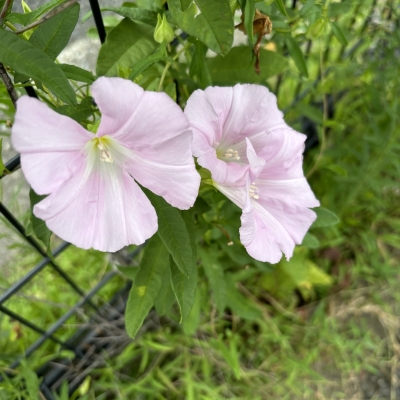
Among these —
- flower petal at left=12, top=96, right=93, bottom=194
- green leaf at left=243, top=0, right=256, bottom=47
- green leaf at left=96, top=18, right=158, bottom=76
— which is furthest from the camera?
green leaf at left=96, top=18, right=158, bottom=76

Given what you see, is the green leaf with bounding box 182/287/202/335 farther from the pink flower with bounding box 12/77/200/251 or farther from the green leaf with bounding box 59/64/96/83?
the green leaf with bounding box 59/64/96/83

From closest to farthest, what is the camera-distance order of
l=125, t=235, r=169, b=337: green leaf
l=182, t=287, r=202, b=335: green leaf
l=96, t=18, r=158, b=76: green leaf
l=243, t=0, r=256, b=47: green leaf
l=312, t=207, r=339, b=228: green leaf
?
1. l=243, t=0, r=256, b=47: green leaf
2. l=96, t=18, r=158, b=76: green leaf
3. l=125, t=235, r=169, b=337: green leaf
4. l=312, t=207, r=339, b=228: green leaf
5. l=182, t=287, r=202, b=335: green leaf

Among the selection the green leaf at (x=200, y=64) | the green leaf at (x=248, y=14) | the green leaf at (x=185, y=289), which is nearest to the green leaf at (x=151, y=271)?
the green leaf at (x=185, y=289)

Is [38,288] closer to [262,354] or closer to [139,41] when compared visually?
[262,354]

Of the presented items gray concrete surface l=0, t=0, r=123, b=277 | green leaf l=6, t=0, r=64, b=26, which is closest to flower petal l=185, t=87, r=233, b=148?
green leaf l=6, t=0, r=64, b=26

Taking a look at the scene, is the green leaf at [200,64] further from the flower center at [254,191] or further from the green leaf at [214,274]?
the green leaf at [214,274]

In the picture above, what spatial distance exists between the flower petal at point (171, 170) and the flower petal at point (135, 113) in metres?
0.01

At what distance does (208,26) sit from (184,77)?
25 cm

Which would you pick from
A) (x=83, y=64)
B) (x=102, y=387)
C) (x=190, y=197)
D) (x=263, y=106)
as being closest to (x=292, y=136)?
(x=263, y=106)

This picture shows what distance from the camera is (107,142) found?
1.91 ft

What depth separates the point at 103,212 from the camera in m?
0.59

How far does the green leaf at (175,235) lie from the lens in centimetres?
66

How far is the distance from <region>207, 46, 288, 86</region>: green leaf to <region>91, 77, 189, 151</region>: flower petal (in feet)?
1.33

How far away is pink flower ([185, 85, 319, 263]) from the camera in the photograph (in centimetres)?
60
